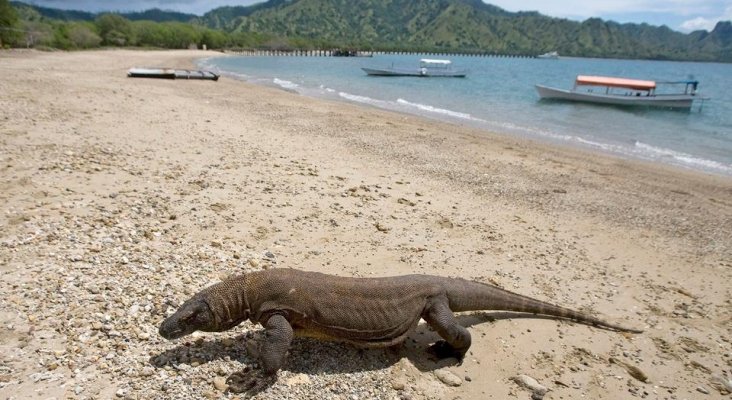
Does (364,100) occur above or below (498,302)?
above

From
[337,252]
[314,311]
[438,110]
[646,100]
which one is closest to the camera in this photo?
[314,311]

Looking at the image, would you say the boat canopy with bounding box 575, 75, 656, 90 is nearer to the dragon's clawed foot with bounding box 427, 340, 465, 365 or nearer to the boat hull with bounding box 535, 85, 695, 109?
the boat hull with bounding box 535, 85, 695, 109

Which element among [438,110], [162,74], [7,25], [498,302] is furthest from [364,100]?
[7,25]

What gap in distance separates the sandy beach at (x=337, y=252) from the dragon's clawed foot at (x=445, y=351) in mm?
122

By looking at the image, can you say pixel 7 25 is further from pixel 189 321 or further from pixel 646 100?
pixel 646 100

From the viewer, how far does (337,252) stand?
8008 millimetres

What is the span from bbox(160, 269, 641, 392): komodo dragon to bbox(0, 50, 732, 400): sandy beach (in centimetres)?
33

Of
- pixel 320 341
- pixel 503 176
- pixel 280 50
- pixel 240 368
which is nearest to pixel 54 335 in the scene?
pixel 240 368

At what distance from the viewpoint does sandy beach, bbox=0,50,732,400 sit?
5.04 meters

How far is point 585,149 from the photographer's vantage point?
70.7ft

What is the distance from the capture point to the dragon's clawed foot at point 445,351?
223 inches

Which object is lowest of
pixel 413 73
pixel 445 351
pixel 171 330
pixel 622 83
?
pixel 445 351

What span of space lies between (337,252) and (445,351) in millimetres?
2931

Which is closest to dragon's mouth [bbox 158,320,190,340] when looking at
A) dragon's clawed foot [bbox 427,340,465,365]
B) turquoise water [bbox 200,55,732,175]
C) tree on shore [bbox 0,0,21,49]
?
dragon's clawed foot [bbox 427,340,465,365]
